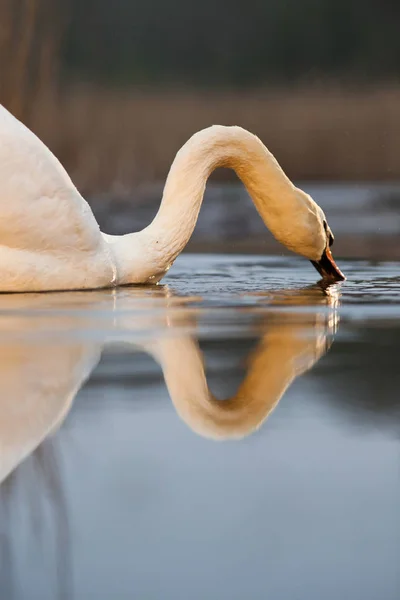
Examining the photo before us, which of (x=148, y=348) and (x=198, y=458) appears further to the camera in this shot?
(x=148, y=348)

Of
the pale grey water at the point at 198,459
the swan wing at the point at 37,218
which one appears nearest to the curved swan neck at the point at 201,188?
the swan wing at the point at 37,218

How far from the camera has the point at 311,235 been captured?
29.2 ft

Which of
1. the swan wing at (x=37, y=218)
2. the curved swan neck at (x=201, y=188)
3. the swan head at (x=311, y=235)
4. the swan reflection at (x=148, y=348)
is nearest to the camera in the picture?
the swan reflection at (x=148, y=348)

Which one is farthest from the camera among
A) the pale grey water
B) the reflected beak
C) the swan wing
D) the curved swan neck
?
the reflected beak

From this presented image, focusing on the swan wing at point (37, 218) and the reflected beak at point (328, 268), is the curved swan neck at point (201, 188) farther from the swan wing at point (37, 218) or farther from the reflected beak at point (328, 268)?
the swan wing at point (37, 218)

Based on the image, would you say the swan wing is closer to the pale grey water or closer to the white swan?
the white swan

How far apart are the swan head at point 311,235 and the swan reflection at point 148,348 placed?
1.94ft

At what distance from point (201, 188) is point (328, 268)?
3.11 feet

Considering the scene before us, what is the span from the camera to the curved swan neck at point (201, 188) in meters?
8.53

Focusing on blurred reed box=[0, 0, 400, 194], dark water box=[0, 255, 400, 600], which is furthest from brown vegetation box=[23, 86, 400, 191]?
dark water box=[0, 255, 400, 600]

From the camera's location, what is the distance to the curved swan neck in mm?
8531

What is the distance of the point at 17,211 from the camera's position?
7.41 metres

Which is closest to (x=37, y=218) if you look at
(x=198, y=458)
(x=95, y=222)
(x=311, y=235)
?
(x=95, y=222)

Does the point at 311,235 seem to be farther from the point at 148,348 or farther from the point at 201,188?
the point at 148,348
